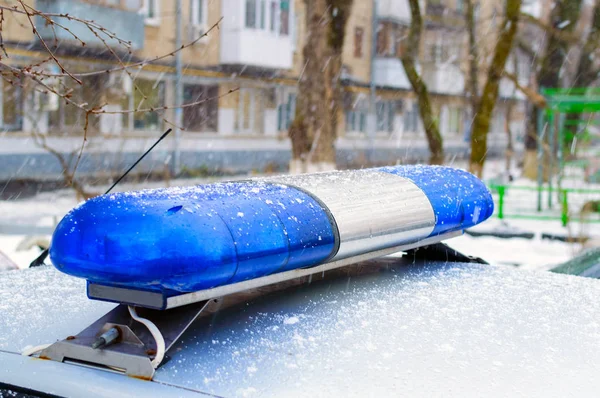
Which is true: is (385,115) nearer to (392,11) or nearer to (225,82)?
(392,11)

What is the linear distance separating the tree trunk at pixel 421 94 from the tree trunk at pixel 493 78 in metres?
0.69

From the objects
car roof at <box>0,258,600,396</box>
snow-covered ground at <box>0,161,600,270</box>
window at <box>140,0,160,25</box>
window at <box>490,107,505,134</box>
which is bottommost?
snow-covered ground at <box>0,161,600,270</box>

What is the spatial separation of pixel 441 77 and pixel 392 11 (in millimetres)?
3817

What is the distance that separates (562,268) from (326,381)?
91.2 inches

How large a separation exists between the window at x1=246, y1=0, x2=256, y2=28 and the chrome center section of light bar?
25.9 m

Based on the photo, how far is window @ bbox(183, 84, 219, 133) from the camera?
2712 centimetres

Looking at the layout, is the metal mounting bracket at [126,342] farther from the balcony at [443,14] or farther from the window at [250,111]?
the balcony at [443,14]

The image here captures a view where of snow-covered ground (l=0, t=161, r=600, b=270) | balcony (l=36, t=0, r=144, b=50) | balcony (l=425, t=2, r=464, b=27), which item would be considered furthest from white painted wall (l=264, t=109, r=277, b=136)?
snow-covered ground (l=0, t=161, r=600, b=270)

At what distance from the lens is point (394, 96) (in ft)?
122

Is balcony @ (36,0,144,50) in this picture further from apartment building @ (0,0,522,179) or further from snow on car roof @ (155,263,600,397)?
snow on car roof @ (155,263,600,397)

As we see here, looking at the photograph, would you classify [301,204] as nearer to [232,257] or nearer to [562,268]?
[232,257]

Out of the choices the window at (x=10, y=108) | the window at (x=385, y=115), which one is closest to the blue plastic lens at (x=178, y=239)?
the window at (x=10, y=108)

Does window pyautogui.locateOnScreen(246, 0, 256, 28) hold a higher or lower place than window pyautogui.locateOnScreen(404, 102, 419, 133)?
higher

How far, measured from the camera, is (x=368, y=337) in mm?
1595
